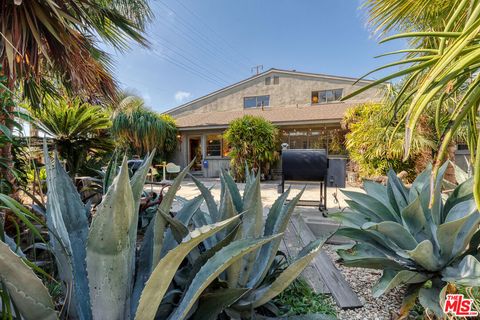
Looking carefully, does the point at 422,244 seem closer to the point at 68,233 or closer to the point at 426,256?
the point at 426,256

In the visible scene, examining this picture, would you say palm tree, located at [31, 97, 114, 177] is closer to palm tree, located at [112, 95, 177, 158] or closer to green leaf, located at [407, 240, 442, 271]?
green leaf, located at [407, 240, 442, 271]

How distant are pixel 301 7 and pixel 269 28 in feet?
17.7

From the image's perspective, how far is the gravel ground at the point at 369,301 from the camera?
147cm

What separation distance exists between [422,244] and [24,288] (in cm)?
176

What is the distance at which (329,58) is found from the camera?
55.9ft

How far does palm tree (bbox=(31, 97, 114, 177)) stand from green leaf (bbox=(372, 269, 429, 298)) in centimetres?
441

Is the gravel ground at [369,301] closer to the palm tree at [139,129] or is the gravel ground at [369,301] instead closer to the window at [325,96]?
the palm tree at [139,129]

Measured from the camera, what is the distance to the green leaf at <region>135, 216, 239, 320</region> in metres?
0.75

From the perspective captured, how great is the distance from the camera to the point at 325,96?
14062 millimetres

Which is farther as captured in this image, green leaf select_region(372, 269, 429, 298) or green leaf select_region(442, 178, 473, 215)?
green leaf select_region(442, 178, 473, 215)

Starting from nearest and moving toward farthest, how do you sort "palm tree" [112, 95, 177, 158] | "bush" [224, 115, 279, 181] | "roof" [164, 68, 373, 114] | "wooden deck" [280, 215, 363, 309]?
"wooden deck" [280, 215, 363, 309]
"bush" [224, 115, 279, 181]
"palm tree" [112, 95, 177, 158]
"roof" [164, 68, 373, 114]

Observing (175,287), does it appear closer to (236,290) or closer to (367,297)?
(236,290)

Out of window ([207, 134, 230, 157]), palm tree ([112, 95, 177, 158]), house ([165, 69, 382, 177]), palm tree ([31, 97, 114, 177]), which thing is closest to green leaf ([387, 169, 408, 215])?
palm tree ([31, 97, 114, 177])

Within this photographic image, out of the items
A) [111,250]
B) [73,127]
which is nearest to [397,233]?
[111,250]
